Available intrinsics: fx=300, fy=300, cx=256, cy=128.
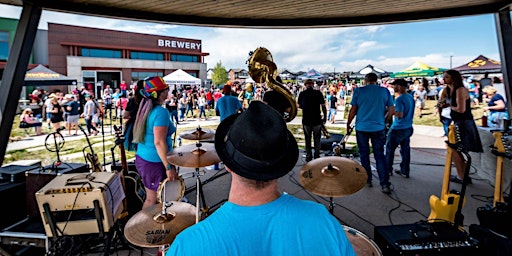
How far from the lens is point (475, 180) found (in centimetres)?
594

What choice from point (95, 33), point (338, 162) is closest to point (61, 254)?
point (338, 162)

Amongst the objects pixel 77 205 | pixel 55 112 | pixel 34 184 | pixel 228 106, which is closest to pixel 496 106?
pixel 228 106

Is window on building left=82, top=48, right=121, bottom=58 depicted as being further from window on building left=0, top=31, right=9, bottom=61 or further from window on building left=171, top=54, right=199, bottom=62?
window on building left=171, top=54, right=199, bottom=62

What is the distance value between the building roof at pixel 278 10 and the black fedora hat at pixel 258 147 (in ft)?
15.1

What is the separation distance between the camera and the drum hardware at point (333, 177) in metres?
2.97

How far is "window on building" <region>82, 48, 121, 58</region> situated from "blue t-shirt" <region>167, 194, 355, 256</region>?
1508 inches

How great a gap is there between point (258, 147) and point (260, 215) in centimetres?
26

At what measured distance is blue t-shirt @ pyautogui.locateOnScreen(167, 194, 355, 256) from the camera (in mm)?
1067

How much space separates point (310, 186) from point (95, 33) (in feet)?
124

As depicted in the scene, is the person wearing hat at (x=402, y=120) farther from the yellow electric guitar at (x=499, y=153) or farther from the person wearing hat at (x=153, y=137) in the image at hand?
the person wearing hat at (x=153, y=137)

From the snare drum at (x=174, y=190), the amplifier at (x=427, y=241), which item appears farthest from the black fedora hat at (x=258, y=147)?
the snare drum at (x=174, y=190)

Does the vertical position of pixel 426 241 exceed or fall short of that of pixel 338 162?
it falls short

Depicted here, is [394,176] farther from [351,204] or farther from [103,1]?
[103,1]

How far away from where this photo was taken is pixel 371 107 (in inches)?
203
